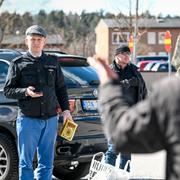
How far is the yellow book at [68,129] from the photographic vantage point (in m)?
6.14

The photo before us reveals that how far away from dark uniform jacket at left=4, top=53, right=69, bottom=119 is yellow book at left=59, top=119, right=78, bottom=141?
42 cm

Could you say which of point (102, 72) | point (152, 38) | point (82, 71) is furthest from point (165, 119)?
point (152, 38)

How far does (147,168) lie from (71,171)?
3.40 feet

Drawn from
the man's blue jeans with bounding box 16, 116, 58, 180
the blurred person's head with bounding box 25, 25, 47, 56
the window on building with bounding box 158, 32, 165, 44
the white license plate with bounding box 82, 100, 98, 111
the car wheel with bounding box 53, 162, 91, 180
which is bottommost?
the car wheel with bounding box 53, 162, 91, 180

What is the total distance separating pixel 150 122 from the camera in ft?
7.68

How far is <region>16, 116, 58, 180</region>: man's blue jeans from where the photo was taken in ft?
18.5

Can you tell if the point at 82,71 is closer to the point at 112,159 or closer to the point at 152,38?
the point at 112,159

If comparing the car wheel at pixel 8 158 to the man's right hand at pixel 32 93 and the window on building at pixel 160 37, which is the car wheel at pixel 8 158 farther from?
the window on building at pixel 160 37

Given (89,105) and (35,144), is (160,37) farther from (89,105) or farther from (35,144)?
(35,144)

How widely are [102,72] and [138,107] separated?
32 centimetres

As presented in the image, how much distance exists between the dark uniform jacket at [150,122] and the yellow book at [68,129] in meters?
3.59

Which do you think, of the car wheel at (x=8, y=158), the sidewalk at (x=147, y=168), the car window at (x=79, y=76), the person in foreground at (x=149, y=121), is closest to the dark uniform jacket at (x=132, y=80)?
the car window at (x=79, y=76)

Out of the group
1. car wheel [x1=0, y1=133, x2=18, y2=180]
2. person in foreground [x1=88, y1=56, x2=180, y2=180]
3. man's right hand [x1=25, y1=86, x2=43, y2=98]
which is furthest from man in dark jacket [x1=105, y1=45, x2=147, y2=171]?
person in foreground [x1=88, y1=56, x2=180, y2=180]

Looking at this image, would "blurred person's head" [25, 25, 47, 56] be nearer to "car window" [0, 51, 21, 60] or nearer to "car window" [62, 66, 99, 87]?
"car window" [62, 66, 99, 87]
